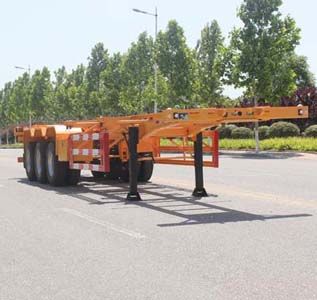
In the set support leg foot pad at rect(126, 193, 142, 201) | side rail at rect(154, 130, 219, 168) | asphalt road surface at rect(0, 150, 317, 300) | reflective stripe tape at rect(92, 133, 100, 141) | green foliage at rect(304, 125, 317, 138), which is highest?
green foliage at rect(304, 125, 317, 138)

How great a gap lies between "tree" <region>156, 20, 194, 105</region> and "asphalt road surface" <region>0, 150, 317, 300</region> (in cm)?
3082

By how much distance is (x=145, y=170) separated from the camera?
15.5 metres

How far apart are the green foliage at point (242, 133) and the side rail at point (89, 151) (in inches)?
1136

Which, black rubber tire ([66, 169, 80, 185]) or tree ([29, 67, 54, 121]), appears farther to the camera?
tree ([29, 67, 54, 121])

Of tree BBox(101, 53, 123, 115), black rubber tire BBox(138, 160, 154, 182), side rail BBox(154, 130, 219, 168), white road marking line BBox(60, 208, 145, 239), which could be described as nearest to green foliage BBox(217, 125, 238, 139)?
tree BBox(101, 53, 123, 115)

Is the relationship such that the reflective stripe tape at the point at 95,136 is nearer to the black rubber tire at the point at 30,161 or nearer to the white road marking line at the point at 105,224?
the white road marking line at the point at 105,224

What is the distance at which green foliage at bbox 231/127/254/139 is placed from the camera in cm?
4183

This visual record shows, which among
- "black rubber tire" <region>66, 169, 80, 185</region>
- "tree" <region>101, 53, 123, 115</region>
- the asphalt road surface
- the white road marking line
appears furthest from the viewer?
"tree" <region>101, 53, 123, 115</region>

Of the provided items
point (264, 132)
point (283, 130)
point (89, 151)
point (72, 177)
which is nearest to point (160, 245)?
point (89, 151)

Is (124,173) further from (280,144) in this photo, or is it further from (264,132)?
(264,132)

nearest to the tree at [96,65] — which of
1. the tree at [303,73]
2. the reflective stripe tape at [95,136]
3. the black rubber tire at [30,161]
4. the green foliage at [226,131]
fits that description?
the green foliage at [226,131]

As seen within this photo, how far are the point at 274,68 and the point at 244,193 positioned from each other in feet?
73.4

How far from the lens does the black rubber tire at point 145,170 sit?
15.4 meters

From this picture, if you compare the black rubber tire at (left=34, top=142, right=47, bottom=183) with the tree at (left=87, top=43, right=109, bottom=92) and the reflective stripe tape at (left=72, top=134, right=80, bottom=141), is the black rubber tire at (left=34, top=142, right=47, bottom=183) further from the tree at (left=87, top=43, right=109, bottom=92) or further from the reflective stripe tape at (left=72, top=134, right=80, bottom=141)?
the tree at (left=87, top=43, right=109, bottom=92)
